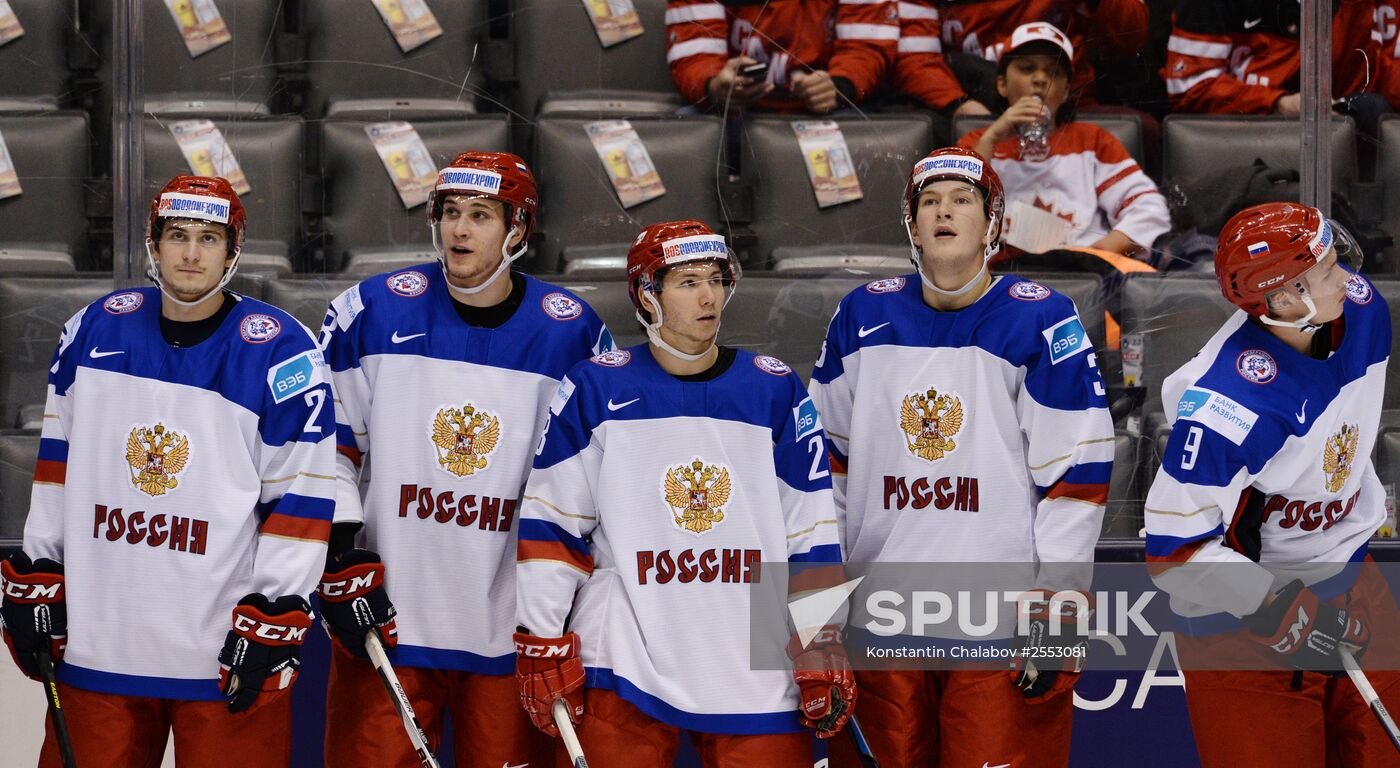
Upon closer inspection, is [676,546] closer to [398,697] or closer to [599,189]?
[398,697]

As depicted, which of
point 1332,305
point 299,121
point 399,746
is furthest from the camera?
point 299,121

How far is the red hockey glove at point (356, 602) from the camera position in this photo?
320 cm

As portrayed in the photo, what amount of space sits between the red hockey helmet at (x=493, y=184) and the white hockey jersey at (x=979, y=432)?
2.44 feet

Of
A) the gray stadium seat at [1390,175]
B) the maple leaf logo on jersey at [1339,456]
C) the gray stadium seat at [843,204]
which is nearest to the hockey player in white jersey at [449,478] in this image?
the gray stadium seat at [843,204]

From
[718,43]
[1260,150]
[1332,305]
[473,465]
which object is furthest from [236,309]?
[1260,150]

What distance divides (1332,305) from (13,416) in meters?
2.99

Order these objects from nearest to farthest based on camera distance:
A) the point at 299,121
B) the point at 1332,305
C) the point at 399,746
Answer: the point at 1332,305 < the point at 399,746 < the point at 299,121

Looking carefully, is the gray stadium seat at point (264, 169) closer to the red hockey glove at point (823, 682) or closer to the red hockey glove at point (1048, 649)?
the red hockey glove at point (823, 682)

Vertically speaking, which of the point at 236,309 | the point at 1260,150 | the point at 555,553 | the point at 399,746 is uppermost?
the point at 1260,150

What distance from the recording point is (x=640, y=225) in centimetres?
430

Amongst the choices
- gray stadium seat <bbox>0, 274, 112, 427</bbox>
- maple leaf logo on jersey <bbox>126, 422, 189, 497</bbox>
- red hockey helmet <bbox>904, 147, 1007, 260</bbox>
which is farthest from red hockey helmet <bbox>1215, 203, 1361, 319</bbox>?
gray stadium seat <bbox>0, 274, 112, 427</bbox>

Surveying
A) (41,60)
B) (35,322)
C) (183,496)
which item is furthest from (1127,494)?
(41,60)

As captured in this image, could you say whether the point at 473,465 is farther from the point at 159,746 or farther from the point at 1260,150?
the point at 1260,150

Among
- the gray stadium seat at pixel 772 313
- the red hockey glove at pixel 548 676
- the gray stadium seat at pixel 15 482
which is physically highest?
the gray stadium seat at pixel 772 313
